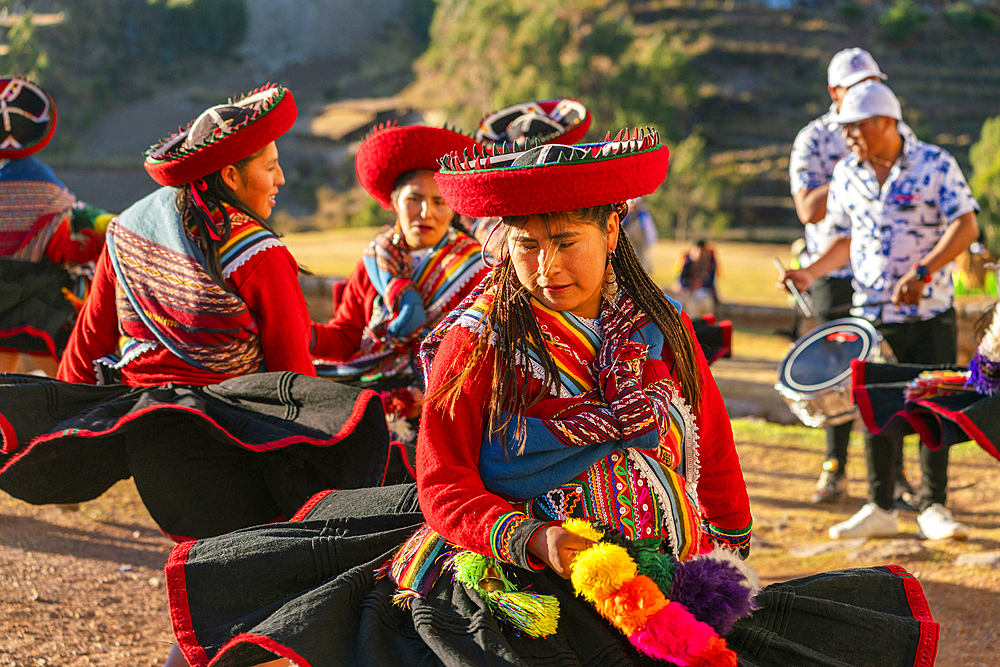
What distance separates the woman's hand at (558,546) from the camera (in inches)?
73.1

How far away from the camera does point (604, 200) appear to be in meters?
2.01

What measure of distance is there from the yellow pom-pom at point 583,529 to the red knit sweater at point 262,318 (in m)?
1.57

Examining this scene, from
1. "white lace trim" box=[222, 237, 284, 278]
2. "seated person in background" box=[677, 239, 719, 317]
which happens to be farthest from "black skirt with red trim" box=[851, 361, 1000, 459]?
"seated person in background" box=[677, 239, 719, 317]

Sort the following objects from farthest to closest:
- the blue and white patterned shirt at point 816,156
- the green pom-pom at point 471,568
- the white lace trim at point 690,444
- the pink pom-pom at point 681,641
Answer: the blue and white patterned shirt at point 816,156 < the white lace trim at point 690,444 < the green pom-pom at point 471,568 < the pink pom-pom at point 681,641

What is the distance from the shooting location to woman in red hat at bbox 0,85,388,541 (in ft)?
9.61

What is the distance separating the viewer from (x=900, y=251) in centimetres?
479

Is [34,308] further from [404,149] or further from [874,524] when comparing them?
[874,524]

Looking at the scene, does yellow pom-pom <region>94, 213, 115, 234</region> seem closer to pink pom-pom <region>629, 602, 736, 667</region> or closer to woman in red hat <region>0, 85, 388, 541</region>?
woman in red hat <region>0, 85, 388, 541</region>

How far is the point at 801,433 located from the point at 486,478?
585 centimetres

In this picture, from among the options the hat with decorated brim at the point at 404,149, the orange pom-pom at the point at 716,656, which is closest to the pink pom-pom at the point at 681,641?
the orange pom-pom at the point at 716,656

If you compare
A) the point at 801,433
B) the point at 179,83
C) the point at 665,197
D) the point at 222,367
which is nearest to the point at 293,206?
the point at 665,197

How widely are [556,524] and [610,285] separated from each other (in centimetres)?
63

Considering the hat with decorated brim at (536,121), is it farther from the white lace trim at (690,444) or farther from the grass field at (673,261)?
the grass field at (673,261)

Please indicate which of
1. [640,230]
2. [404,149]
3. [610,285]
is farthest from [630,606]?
[640,230]
